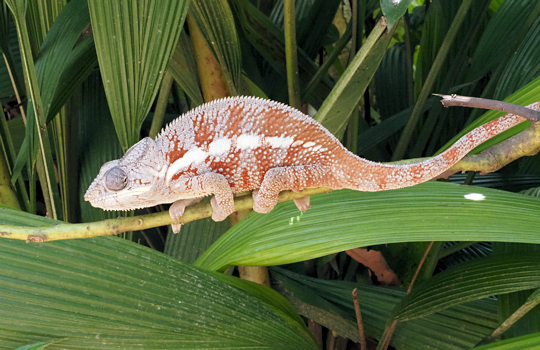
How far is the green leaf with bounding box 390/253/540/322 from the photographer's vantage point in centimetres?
98

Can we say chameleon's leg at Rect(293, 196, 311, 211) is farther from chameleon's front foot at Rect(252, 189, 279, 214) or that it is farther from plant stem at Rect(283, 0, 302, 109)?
plant stem at Rect(283, 0, 302, 109)

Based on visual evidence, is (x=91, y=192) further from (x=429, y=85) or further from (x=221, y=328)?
(x=429, y=85)

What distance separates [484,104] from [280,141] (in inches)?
19.1

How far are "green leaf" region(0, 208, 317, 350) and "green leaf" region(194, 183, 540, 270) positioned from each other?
13 cm

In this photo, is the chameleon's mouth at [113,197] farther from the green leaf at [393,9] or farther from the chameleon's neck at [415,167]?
the green leaf at [393,9]

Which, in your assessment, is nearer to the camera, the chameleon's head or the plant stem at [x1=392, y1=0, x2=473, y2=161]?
the chameleon's head

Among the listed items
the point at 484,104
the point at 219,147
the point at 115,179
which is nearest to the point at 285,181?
the point at 219,147

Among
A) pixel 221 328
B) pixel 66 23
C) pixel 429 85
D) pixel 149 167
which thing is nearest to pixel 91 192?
pixel 149 167

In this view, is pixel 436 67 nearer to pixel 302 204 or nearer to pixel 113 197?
pixel 302 204

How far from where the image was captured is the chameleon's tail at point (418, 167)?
767 mm

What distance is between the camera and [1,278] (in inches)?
29.5

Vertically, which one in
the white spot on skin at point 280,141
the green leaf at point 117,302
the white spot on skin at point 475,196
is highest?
the white spot on skin at point 280,141

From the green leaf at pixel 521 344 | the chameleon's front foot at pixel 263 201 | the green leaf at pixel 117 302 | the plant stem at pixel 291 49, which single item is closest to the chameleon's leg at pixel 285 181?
the chameleon's front foot at pixel 263 201

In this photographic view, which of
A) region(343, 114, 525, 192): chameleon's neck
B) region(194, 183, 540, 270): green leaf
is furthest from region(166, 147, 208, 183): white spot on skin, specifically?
region(343, 114, 525, 192): chameleon's neck
